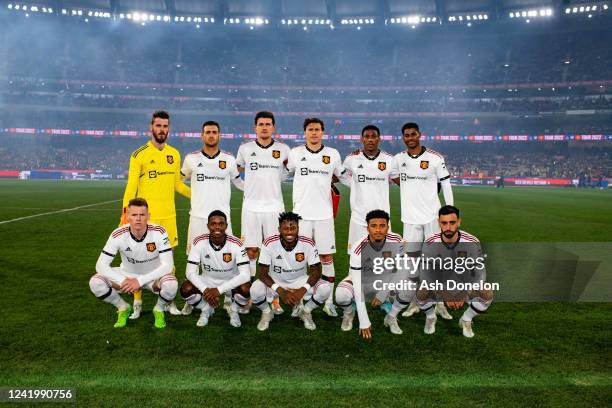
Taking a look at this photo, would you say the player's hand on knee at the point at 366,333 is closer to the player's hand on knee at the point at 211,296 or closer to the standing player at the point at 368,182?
the standing player at the point at 368,182

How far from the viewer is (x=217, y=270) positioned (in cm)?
528

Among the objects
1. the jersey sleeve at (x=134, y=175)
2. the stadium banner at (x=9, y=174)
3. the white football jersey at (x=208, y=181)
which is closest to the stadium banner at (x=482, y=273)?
the white football jersey at (x=208, y=181)

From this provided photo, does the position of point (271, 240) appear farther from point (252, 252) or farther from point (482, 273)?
point (482, 273)

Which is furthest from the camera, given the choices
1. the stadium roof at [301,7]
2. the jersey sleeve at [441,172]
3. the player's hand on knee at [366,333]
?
the stadium roof at [301,7]

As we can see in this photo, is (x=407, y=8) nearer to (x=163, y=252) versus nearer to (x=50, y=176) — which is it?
(x=50, y=176)

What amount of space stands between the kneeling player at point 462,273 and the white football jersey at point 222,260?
1.88m

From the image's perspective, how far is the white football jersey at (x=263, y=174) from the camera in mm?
5914

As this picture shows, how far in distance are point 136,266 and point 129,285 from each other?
0.46m

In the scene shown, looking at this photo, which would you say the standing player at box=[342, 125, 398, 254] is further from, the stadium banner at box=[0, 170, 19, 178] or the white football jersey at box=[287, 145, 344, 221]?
the stadium banner at box=[0, 170, 19, 178]

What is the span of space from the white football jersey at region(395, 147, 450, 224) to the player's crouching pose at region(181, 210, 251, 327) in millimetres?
2064

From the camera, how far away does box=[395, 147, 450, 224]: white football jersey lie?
225 inches

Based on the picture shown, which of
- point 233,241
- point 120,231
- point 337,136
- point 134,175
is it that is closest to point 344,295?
point 233,241

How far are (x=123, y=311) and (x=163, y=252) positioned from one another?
2.39 ft

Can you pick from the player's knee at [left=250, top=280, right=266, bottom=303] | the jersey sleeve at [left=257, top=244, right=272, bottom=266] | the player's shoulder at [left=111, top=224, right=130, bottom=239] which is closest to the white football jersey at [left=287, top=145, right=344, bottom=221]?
the jersey sleeve at [left=257, top=244, right=272, bottom=266]
